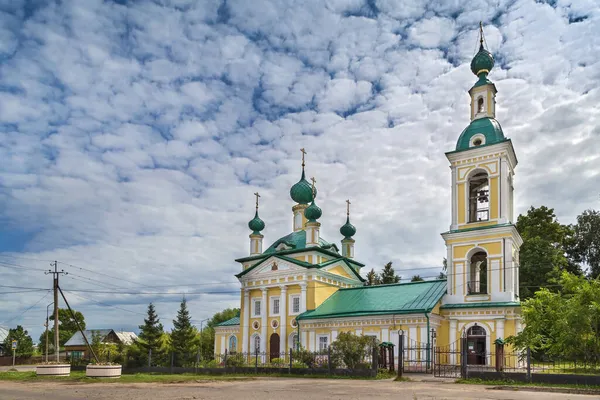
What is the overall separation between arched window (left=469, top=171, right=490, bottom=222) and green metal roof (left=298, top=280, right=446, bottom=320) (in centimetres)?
482

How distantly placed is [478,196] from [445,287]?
5.94 m

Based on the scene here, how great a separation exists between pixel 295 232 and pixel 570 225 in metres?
24.9

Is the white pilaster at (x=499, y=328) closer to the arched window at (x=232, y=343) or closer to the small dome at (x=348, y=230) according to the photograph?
the small dome at (x=348, y=230)

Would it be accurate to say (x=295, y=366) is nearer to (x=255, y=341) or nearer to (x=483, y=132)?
(x=255, y=341)

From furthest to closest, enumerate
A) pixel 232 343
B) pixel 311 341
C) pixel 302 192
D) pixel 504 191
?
1. pixel 302 192
2. pixel 232 343
3. pixel 311 341
4. pixel 504 191

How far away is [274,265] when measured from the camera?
4144cm

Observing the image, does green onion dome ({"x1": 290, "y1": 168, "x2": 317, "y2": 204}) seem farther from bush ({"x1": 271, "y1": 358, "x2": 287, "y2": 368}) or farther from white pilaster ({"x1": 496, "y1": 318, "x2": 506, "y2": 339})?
white pilaster ({"x1": 496, "y1": 318, "x2": 506, "y2": 339})

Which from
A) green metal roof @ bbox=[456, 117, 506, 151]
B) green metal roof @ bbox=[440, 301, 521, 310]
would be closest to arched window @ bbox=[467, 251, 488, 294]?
green metal roof @ bbox=[440, 301, 521, 310]

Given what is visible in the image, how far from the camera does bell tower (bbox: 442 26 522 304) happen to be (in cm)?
3228

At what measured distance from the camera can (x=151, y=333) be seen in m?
51.7

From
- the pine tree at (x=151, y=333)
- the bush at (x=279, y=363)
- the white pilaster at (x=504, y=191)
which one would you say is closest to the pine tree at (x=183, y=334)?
the pine tree at (x=151, y=333)

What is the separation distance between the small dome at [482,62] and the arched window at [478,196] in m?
6.76

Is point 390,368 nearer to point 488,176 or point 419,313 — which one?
point 419,313

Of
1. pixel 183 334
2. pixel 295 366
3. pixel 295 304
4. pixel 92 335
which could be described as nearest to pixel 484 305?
pixel 295 366
